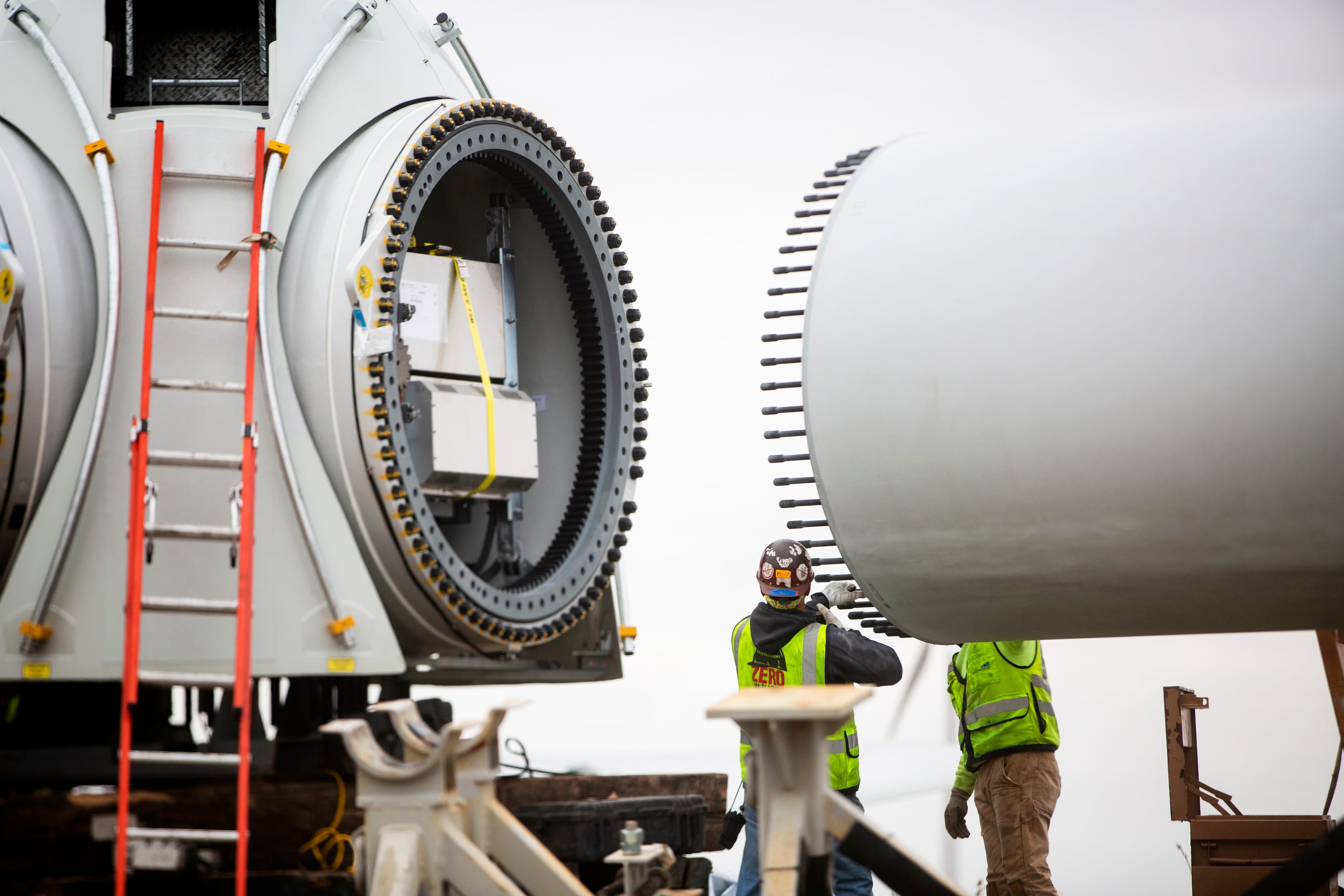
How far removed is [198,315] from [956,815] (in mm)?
4800

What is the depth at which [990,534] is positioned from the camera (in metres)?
4.25

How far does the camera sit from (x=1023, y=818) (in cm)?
664

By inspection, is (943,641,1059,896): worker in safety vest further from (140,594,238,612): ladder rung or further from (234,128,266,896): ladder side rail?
(140,594,238,612): ladder rung

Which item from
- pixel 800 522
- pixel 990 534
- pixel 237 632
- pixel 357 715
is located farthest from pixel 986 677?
pixel 237 632

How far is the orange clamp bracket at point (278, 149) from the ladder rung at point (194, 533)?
4.50 feet

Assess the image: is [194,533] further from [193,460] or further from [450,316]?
[450,316]

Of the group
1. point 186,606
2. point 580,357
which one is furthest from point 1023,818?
point 186,606

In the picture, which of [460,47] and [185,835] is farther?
[460,47]

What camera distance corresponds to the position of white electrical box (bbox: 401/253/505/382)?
18.0 ft

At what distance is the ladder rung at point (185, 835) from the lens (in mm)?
4246

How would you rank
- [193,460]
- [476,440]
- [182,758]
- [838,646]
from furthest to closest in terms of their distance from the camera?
[838,646]
[476,440]
[193,460]
[182,758]

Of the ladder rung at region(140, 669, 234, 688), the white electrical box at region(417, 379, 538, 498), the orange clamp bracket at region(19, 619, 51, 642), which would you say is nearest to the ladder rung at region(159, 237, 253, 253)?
the white electrical box at region(417, 379, 538, 498)

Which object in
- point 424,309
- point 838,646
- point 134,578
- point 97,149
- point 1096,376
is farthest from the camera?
point 838,646

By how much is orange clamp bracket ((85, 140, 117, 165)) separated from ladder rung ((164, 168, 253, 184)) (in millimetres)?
204
